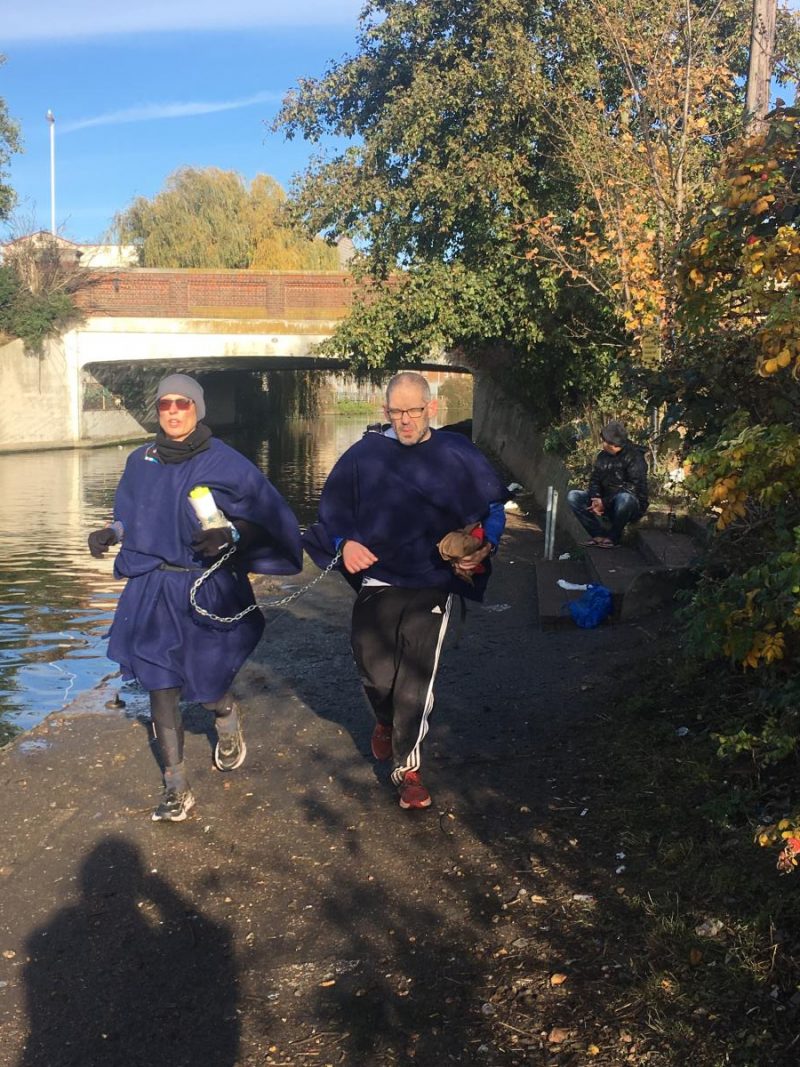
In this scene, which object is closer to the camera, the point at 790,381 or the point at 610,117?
the point at 790,381

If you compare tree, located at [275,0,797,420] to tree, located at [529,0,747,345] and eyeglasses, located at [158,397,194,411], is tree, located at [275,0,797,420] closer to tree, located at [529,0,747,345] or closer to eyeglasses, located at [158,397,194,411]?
tree, located at [529,0,747,345]

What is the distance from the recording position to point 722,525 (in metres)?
3.42

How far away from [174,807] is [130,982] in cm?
132

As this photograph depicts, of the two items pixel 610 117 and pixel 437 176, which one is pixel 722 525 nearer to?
pixel 610 117

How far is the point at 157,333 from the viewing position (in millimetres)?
34312

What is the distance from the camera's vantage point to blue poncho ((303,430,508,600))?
490cm

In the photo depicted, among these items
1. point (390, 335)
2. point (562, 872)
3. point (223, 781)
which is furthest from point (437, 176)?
point (562, 872)

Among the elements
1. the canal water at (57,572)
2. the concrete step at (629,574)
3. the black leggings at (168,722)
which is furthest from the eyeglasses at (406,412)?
the canal water at (57,572)

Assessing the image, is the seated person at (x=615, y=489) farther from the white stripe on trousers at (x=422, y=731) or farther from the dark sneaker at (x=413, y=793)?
the dark sneaker at (x=413, y=793)

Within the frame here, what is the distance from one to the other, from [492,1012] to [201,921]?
4.06 ft

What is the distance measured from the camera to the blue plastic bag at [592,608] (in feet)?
27.1

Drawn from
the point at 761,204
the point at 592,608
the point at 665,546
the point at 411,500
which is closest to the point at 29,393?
the point at 665,546

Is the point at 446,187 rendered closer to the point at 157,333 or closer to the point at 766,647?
the point at 766,647

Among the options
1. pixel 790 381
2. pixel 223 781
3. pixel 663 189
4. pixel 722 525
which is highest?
pixel 663 189
